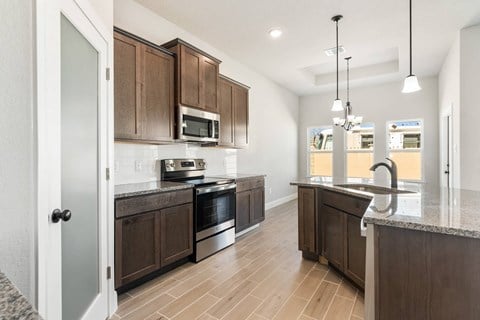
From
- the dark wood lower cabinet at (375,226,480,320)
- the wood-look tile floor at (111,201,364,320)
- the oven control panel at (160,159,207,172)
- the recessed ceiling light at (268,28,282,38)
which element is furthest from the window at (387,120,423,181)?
the dark wood lower cabinet at (375,226,480,320)

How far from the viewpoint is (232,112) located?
4.12 metres

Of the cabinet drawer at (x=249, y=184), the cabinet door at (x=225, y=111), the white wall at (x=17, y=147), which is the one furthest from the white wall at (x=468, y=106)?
the white wall at (x=17, y=147)

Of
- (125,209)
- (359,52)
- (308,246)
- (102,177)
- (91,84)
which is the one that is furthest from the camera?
(359,52)

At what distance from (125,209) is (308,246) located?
2.09m

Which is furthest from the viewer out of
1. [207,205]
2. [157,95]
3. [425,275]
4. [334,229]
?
[207,205]

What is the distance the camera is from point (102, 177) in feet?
6.01

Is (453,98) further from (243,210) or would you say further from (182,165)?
(182,165)

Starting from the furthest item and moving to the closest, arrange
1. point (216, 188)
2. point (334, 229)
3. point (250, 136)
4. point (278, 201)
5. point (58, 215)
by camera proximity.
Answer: point (278, 201)
point (250, 136)
point (216, 188)
point (334, 229)
point (58, 215)

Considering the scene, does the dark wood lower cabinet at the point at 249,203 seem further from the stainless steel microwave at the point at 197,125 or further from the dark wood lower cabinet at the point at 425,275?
the dark wood lower cabinet at the point at 425,275

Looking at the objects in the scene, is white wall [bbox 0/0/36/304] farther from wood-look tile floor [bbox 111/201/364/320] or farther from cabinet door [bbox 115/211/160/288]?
wood-look tile floor [bbox 111/201/364/320]

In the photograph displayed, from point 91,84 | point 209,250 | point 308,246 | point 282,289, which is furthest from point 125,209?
point 308,246

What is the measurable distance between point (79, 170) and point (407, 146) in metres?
6.80

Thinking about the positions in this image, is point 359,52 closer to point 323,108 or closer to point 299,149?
point 323,108

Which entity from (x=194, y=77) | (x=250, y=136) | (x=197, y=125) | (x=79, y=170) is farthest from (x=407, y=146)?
(x=79, y=170)
